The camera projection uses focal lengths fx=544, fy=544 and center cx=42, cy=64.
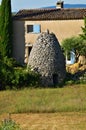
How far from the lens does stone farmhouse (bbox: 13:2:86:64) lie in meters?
57.9

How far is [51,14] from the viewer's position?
2343 inches

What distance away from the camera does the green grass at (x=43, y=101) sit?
30812 millimetres

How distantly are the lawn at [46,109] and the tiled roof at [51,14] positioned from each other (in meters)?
21.5

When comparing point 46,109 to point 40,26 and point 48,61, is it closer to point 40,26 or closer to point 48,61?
point 48,61

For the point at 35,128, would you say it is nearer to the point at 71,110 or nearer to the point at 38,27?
the point at 71,110

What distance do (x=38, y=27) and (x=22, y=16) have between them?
246cm

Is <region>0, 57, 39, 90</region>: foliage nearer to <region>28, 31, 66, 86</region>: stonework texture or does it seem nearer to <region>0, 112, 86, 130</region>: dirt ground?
<region>28, 31, 66, 86</region>: stonework texture

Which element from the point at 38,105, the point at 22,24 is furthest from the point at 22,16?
the point at 38,105

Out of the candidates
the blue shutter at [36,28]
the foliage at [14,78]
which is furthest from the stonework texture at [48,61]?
the blue shutter at [36,28]

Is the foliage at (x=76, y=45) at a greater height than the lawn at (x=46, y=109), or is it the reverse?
the lawn at (x=46, y=109)

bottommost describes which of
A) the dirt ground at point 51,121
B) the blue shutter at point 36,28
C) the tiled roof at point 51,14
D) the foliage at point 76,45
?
the foliage at point 76,45

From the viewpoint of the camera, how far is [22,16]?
6025 cm

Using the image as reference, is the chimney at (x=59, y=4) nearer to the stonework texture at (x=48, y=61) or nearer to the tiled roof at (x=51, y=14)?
the tiled roof at (x=51, y=14)

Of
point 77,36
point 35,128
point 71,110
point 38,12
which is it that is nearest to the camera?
point 35,128
